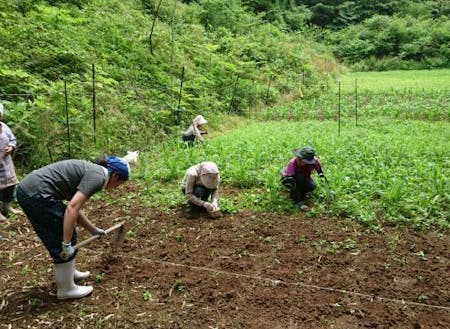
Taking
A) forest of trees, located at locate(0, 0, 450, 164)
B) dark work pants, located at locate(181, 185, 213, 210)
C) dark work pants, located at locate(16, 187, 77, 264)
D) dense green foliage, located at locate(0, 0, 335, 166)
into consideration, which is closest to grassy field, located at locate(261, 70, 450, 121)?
forest of trees, located at locate(0, 0, 450, 164)

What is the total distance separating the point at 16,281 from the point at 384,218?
4.19 metres

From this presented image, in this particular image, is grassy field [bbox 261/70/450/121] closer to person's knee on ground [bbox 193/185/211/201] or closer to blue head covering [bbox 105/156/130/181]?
person's knee on ground [bbox 193/185/211/201]

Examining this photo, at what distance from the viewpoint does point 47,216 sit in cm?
358

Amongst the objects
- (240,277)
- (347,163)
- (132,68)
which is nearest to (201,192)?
(240,277)

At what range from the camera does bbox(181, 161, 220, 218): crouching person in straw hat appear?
535cm

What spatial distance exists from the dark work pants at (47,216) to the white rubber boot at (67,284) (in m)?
0.07

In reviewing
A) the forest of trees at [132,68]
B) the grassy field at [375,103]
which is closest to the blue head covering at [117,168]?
the forest of trees at [132,68]

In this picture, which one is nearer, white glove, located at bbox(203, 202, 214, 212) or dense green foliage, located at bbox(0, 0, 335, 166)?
white glove, located at bbox(203, 202, 214, 212)

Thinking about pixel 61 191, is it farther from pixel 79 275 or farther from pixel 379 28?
pixel 379 28

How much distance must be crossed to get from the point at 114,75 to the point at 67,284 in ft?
24.3

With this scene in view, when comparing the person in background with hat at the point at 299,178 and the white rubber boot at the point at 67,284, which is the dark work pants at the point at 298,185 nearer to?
the person in background with hat at the point at 299,178

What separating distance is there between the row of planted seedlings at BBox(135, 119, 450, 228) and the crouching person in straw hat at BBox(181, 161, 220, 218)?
31 cm

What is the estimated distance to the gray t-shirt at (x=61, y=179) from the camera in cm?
350

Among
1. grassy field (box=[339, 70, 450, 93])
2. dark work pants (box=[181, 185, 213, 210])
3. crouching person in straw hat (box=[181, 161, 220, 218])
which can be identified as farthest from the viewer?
grassy field (box=[339, 70, 450, 93])
